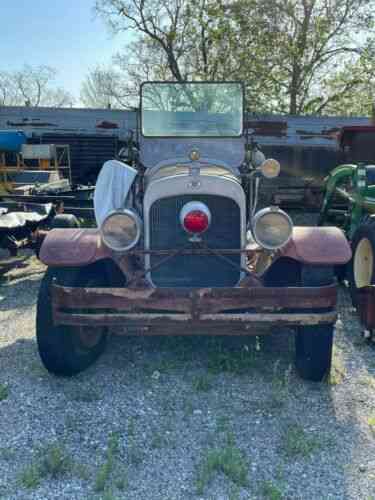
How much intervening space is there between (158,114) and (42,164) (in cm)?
555

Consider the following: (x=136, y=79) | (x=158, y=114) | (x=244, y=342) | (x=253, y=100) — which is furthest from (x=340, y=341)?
(x=136, y=79)

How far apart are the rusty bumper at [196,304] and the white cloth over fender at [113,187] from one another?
1067 millimetres

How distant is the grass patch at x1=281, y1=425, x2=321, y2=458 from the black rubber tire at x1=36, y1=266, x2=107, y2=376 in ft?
5.48

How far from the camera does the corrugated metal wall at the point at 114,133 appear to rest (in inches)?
480

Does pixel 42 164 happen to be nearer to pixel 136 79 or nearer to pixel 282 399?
pixel 282 399

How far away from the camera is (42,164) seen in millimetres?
9602

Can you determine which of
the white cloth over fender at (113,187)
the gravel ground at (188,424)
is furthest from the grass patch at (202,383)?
the white cloth over fender at (113,187)

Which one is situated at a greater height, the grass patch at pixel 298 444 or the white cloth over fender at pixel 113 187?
the white cloth over fender at pixel 113 187

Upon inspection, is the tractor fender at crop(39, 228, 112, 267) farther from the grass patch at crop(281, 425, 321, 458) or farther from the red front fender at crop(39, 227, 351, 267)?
the grass patch at crop(281, 425, 321, 458)

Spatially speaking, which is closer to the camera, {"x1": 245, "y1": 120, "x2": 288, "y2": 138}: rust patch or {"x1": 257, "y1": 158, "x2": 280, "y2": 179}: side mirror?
{"x1": 257, "y1": 158, "x2": 280, "y2": 179}: side mirror

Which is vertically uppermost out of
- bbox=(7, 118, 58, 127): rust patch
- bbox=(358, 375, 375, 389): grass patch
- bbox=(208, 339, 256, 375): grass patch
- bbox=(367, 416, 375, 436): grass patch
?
bbox=(7, 118, 58, 127): rust patch

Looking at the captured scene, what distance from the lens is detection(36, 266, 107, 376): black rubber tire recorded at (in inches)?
138

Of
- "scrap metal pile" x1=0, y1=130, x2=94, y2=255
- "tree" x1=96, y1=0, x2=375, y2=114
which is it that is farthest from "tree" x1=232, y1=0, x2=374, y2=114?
"scrap metal pile" x1=0, y1=130, x2=94, y2=255

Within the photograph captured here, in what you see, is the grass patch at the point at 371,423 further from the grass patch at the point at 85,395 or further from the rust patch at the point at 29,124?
the rust patch at the point at 29,124
